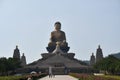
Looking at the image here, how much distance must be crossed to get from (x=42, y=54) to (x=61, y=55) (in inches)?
234

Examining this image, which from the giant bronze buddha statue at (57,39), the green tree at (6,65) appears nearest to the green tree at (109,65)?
the green tree at (6,65)

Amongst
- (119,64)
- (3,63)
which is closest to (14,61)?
(3,63)

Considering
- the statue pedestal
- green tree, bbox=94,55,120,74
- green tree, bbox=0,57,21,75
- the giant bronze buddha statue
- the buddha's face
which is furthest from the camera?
the buddha's face

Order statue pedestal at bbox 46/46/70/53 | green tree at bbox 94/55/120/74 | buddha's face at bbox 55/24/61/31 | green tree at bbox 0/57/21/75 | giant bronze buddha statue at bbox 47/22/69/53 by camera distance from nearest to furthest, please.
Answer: green tree at bbox 0/57/21/75, green tree at bbox 94/55/120/74, statue pedestal at bbox 46/46/70/53, giant bronze buddha statue at bbox 47/22/69/53, buddha's face at bbox 55/24/61/31

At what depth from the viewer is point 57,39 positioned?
80.7 meters

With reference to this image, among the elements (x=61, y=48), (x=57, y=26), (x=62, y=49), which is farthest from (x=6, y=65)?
(x=57, y=26)

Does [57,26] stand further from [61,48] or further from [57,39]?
[61,48]

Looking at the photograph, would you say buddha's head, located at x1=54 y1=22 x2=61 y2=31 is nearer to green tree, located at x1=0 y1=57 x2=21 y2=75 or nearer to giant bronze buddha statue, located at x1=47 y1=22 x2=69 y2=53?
giant bronze buddha statue, located at x1=47 y1=22 x2=69 y2=53

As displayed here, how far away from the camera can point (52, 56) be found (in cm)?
7144

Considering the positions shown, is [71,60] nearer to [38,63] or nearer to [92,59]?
[38,63]

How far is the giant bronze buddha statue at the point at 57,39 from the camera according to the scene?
261ft

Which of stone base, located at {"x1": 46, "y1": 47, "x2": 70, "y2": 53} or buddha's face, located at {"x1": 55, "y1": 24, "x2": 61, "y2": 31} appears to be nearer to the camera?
stone base, located at {"x1": 46, "y1": 47, "x2": 70, "y2": 53}

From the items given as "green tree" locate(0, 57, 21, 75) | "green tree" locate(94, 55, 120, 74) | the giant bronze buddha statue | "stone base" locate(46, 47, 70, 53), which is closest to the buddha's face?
the giant bronze buddha statue

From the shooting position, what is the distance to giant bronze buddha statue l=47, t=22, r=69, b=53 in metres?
79.6
